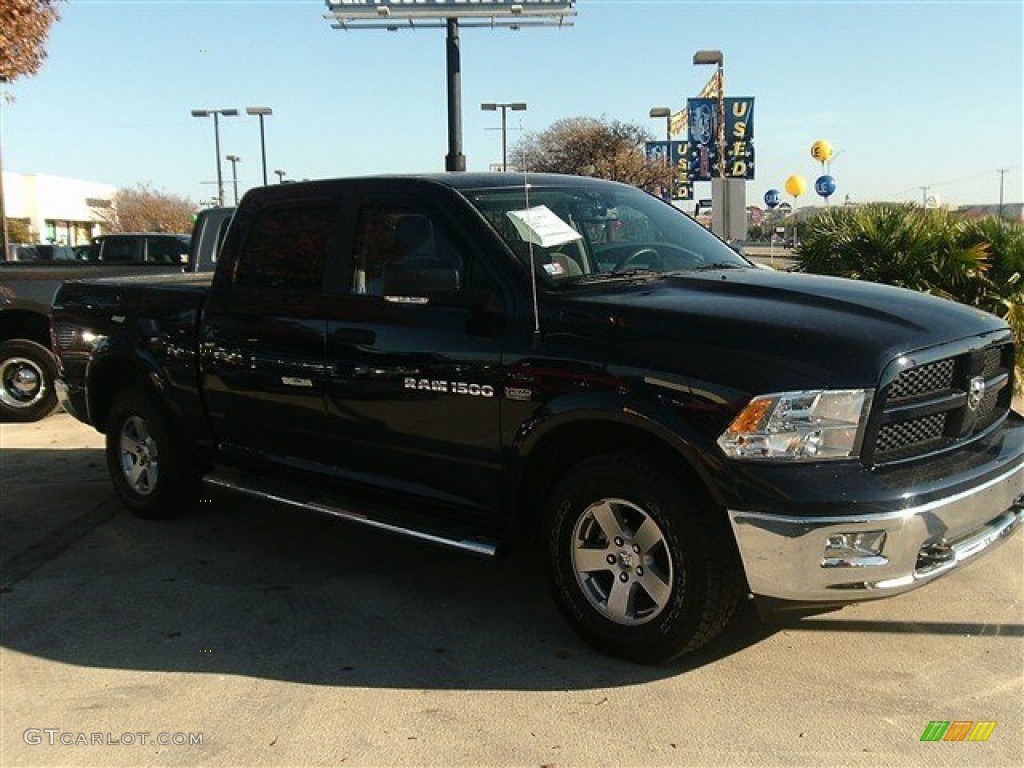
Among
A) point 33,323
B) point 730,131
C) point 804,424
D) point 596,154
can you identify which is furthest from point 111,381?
point 596,154

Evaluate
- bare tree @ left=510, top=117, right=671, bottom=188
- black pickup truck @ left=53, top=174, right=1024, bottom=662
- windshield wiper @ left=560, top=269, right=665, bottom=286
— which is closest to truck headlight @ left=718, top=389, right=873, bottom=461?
black pickup truck @ left=53, top=174, right=1024, bottom=662

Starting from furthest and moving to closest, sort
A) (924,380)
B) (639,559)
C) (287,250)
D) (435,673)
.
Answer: (287,250) < (435,673) < (639,559) < (924,380)

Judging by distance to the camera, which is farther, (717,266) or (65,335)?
(65,335)

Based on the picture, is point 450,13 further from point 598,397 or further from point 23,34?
point 598,397

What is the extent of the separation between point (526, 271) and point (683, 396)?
3.25ft

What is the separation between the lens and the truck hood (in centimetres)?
319

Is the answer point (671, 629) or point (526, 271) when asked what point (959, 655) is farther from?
point (526, 271)

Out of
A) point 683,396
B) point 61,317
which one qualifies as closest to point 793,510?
point 683,396

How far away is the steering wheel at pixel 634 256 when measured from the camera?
14.1 feet

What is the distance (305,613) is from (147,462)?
215 cm

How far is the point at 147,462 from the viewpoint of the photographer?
5.90 metres

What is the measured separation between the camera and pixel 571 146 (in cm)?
2923

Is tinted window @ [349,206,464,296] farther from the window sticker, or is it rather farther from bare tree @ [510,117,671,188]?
bare tree @ [510,117,671,188]

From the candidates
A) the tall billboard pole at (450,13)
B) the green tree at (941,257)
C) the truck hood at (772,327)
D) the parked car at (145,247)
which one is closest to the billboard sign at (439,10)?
the tall billboard pole at (450,13)
